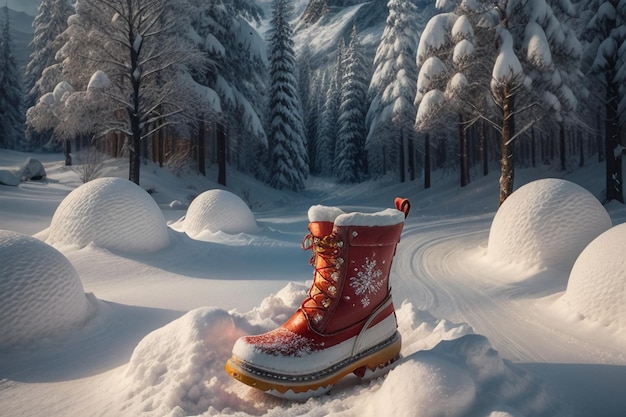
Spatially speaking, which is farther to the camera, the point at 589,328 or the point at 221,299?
the point at 221,299

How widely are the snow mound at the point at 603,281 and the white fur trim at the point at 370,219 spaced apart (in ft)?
7.52

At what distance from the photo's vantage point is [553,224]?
545cm

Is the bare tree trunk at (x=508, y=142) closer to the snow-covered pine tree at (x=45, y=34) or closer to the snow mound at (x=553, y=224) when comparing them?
the snow mound at (x=553, y=224)

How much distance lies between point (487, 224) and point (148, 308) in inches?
409

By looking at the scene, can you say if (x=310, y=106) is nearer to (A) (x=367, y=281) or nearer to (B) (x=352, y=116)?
(B) (x=352, y=116)

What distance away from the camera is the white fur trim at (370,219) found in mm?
1979

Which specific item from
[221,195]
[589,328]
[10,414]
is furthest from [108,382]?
[221,195]

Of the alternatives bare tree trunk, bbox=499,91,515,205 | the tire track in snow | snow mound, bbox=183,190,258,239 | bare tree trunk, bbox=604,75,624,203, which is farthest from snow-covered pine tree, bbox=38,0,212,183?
bare tree trunk, bbox=604,75,624,203

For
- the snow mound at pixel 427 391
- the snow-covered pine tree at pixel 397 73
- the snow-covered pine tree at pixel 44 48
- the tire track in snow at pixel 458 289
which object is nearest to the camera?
the snow mound at pixel 427 391

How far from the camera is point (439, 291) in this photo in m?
5.03

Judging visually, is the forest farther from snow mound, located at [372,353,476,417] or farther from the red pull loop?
snow mound, located at [372,353,476,417]

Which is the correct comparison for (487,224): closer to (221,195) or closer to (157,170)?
(221,195)

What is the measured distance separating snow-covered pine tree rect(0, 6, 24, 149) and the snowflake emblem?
4690 cm

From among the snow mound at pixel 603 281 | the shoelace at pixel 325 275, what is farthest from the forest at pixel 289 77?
the shoelace at pixel 325 275
